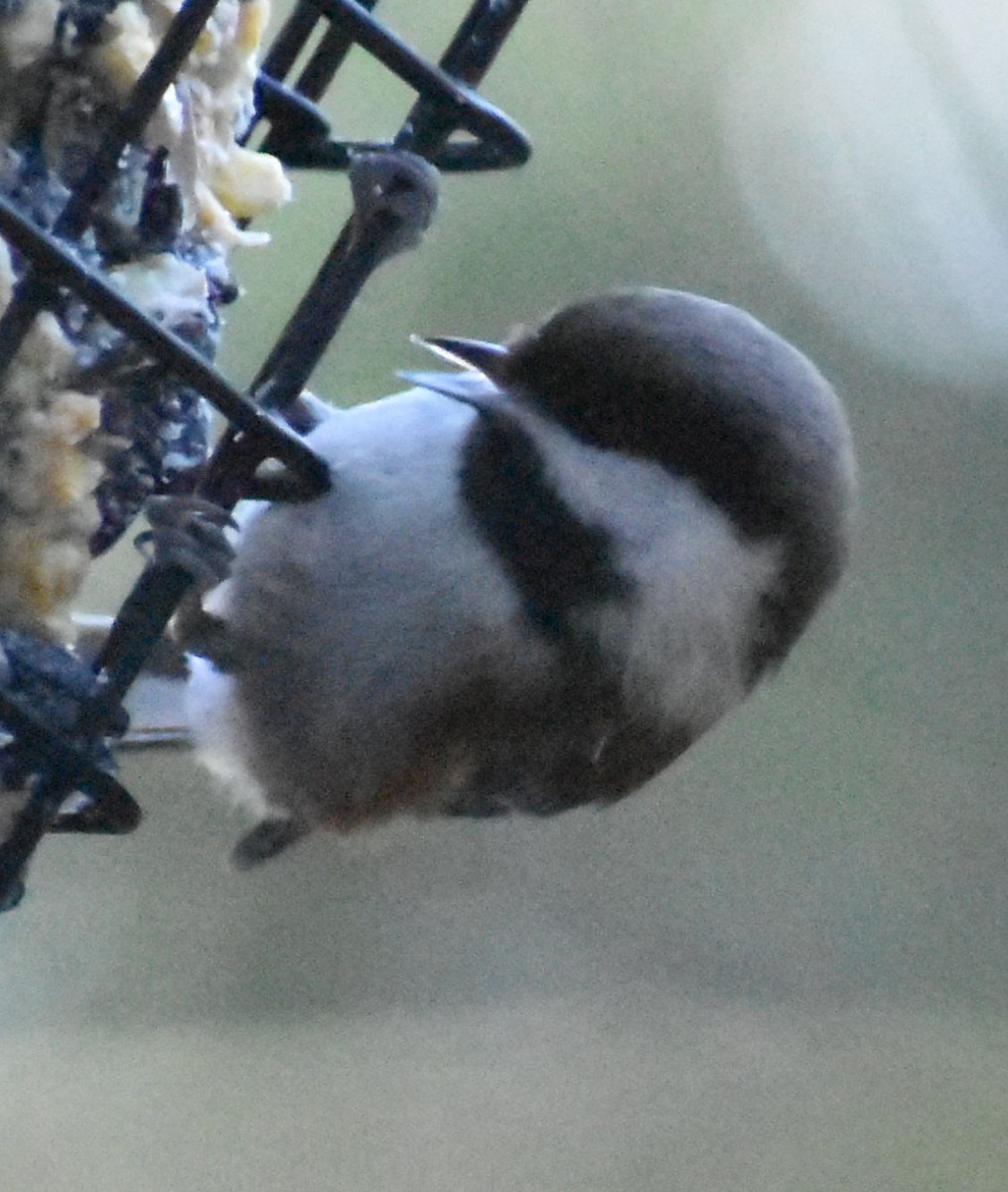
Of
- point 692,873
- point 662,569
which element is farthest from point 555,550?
point 692,873

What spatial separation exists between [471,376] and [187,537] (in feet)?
0.75

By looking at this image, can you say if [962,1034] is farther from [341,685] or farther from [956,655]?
[341,685]

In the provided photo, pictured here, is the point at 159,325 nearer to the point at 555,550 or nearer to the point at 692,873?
the point at 555,550

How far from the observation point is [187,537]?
0.82 metres

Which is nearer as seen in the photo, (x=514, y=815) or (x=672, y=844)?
(x=514, y=815)

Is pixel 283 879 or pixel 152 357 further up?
pixel 152 357

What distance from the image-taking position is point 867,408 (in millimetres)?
2436

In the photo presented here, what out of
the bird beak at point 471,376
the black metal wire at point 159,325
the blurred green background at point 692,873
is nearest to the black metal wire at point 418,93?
the black metal wire at point 159,325

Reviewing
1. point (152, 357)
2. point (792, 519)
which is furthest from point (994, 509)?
point (152, 357)

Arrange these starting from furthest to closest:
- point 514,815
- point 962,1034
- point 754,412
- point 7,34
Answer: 1. point 962,1034
2. point 514,815
3. point 754,412
4. point 7,34

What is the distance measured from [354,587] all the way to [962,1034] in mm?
1980

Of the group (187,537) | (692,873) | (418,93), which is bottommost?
(692,873)

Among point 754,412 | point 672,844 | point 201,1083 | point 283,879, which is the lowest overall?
point 201,1083

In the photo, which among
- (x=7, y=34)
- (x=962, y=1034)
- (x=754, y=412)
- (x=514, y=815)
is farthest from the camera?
(x=962, y=1034)
